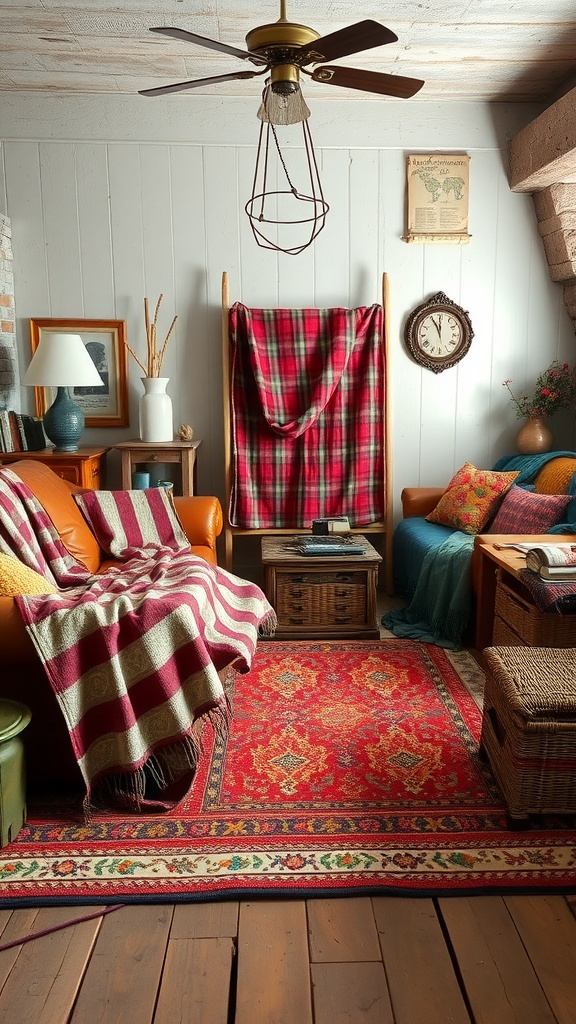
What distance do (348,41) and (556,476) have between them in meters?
2.42

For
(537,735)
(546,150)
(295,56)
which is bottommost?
(537,735)

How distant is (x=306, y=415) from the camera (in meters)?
4.28

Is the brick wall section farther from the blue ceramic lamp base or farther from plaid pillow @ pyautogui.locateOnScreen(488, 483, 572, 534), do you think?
plaid pillow @ pyautogui.locateOnScreen(488, 483, 572, 534)

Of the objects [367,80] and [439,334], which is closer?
[367,80]

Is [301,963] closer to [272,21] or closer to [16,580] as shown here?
[16,580]

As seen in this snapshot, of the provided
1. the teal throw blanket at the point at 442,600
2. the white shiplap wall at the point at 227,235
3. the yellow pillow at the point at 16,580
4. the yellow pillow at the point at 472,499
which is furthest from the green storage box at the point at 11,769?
the white shiplap wall at the point at 227,235

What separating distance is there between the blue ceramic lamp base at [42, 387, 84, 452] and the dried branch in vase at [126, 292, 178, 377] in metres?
0.44

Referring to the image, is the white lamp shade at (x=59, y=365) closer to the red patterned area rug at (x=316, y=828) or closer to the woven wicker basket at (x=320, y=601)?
the woven wicker basket at (x=320, y=601)

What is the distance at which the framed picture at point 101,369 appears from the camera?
14.5 feet

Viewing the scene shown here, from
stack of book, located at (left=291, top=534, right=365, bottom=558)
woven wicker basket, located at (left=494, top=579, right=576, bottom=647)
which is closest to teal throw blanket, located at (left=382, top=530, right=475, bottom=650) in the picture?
stack of book, located at (left=291, top=534, right=365, bottom=558)

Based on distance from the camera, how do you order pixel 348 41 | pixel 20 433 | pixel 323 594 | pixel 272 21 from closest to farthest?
pixel 348 41 → pixel 272 21 → pixel 323 594 → pixel 20 433

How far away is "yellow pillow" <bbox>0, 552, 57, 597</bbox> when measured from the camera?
2.37 meters

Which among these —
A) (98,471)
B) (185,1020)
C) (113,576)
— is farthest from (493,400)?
(185,1020)

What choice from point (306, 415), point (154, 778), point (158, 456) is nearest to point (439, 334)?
point (306, 415)
